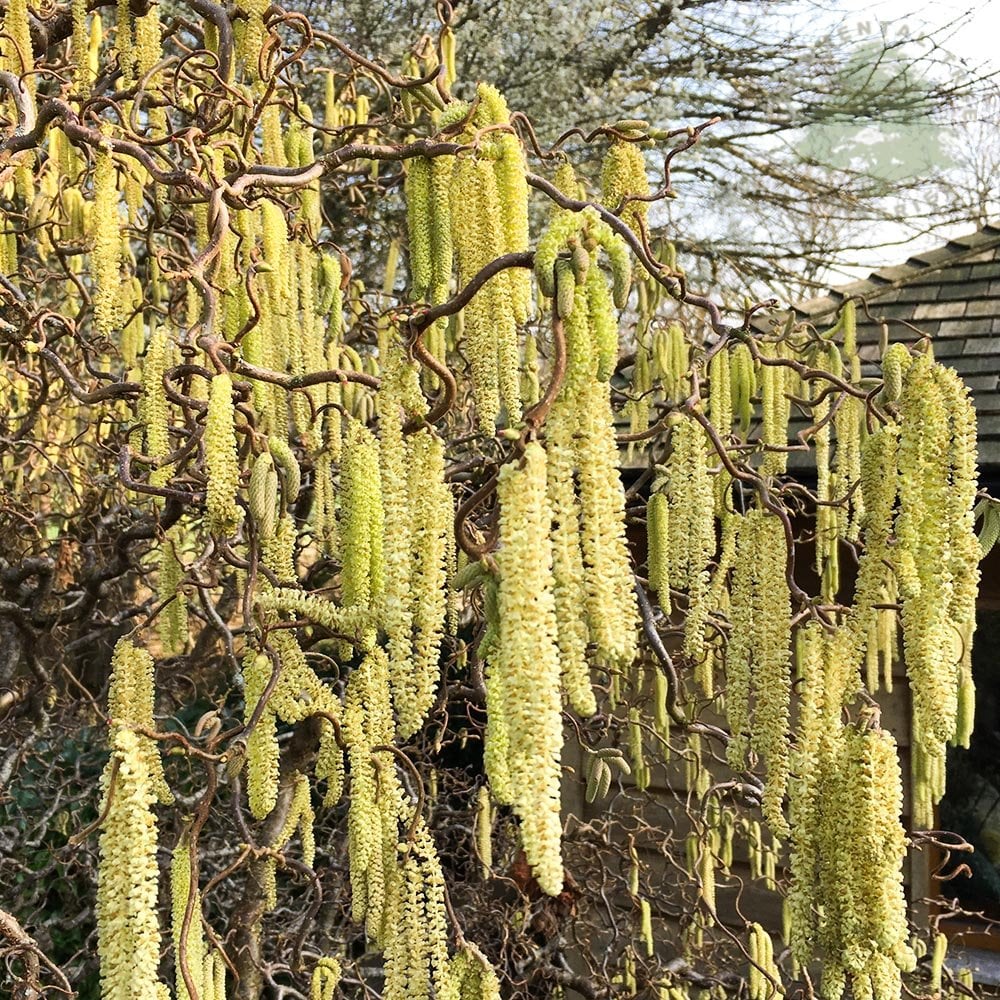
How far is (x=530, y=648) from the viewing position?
100 centimetres

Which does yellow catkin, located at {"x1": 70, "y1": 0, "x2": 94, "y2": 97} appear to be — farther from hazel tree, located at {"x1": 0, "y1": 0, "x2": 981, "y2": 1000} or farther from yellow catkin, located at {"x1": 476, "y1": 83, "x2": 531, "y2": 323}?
yellow catkin, located at {"x1": 476, "y1": 83, "x2": 531, "y2": 323}

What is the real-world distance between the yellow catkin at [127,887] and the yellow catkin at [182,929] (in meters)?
0.17

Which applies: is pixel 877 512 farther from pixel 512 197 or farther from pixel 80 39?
pixel 80 39

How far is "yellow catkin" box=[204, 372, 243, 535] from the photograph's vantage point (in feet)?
4.63

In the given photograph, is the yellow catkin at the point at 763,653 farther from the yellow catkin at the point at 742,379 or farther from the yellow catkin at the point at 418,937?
the yellow catkin at the point at 742,379

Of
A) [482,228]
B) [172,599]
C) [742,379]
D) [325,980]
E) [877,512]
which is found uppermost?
[482,228]

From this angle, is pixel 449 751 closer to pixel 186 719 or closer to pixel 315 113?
pixel 186 719

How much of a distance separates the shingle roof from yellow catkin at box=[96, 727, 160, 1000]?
11.4ft

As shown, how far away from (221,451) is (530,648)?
640mm

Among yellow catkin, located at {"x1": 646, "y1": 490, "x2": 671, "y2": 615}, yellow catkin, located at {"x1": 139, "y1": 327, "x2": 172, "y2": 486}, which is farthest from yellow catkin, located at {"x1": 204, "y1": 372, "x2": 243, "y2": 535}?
yellow catkin, located at {"x1": 646, "y1": 490, "x2": 671, "y2": 615}

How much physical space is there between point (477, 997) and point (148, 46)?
1.86 m

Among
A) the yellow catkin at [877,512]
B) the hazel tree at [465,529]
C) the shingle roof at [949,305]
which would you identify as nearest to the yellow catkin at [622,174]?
the hazel tree at [465,529]

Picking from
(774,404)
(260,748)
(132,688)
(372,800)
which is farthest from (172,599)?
(774,404)

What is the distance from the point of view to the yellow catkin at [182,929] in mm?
1504
